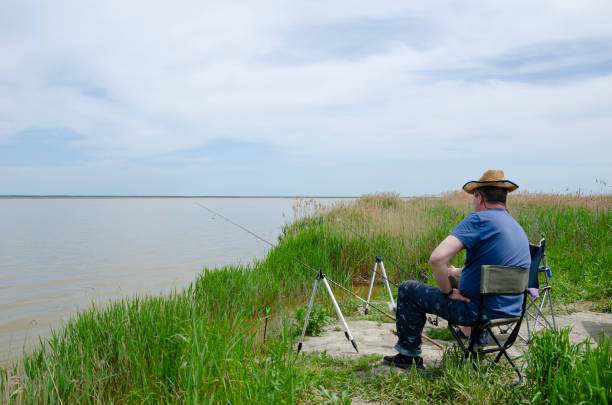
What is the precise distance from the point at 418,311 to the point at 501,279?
82 centimetres

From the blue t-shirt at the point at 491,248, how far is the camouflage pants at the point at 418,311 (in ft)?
0.46

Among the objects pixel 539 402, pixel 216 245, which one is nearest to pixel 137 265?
pixel 216 245

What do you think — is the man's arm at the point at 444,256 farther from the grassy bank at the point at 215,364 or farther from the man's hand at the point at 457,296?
the grassy bank at the point at 215,364

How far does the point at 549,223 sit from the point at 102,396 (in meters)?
10.9

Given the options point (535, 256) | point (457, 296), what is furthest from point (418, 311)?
point (535, 256)

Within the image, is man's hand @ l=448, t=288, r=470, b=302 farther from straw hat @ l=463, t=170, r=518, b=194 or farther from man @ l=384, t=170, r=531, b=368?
straw hat @ l=463, t=170, r=518, b=194

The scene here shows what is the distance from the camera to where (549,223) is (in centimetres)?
1041

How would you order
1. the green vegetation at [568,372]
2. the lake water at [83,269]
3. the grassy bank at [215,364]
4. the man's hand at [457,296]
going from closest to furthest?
the green vegetation at [568,372], the grassy bank at [215,364], the man's hand at [457,296], the lake water at [83,269]

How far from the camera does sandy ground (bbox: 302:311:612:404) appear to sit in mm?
4336

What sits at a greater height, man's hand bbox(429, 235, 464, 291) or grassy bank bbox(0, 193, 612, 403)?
man's hand bbox(429, 235, 464, 291)

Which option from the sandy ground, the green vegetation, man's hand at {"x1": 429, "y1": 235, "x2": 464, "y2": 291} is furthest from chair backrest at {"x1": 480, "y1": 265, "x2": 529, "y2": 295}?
the sandy ground

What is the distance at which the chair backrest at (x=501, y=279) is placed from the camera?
305 centimetres

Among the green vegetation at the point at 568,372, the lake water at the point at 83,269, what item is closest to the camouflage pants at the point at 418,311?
the green vegetation at the point at 568,372

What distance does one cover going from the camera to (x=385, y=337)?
16.4ft
